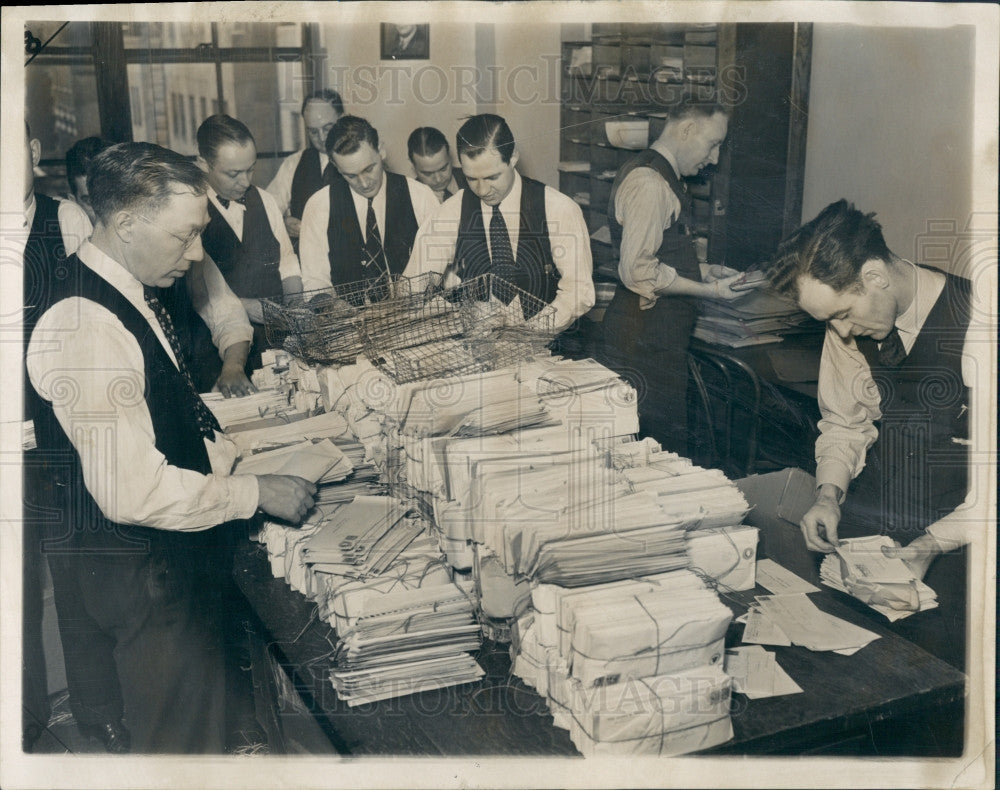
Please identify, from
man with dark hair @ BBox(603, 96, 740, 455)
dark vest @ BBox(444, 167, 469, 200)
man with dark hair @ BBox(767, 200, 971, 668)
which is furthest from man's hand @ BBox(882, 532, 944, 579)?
dark vest @ BBox(444, 167, 469, 200)

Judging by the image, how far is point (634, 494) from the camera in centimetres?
212

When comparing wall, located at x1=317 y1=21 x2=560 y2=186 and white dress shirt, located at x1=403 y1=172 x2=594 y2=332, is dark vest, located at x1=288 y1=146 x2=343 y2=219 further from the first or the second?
white dress shirt, located at x1=403 y1=172 x2=594 y2=332

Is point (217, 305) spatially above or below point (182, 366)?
above

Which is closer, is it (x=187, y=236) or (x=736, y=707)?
(x=736, y=707)

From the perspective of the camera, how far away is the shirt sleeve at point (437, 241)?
225cm

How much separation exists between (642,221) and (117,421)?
1317mm

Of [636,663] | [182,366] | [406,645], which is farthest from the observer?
[182,366]

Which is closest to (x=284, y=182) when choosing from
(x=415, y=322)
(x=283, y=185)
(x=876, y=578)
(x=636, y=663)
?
(x=283, y=185)

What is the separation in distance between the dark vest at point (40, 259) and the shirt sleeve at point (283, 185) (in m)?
0.51

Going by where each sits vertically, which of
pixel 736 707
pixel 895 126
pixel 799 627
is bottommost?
pixel 736 707

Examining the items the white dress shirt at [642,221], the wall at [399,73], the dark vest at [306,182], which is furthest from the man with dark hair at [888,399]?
the dark vest at [306,182]

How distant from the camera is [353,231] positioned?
2264 mm

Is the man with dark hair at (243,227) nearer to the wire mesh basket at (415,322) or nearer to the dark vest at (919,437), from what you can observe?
the wire mesh basket at (415,322)

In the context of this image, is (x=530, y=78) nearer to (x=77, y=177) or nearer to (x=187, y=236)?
(x=187, y=236)
